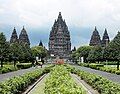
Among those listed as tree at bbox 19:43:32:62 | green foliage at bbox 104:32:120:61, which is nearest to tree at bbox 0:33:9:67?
green foliage at bbox 104:32:120:61

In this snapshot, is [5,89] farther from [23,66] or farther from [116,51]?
A: [23,66]

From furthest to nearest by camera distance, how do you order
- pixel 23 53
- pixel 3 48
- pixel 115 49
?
1. pixel 23 53
2. pixel 115 49
3. pixel 3 48

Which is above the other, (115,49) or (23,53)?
(23,53)

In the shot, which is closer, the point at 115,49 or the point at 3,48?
the point at 3,48

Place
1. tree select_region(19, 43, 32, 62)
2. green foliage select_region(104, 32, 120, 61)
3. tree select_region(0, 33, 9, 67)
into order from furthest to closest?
tree select_region(19, 43, 32, 62) → green foliage select_region(104, 32, 120, 61) → tree select_region(0, 33, 9, 67)

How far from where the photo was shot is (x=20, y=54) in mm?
89750

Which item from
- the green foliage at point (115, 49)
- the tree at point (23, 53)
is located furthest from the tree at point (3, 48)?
the tree at point (23, 53)

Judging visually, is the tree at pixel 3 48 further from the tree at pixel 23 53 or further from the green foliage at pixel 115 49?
the tree at pixel 23 53

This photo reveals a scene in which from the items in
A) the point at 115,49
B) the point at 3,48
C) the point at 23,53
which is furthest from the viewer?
the point at 23,53

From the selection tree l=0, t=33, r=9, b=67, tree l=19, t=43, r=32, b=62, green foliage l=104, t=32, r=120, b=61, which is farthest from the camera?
tree l=19, t=43, r=32, b=62

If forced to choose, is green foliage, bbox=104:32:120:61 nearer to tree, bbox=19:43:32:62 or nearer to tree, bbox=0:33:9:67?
tree, bbox=0:33:9:67

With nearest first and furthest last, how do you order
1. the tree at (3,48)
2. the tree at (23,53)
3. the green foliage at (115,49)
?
the tree at (3,48)
the green foliage at (115,49)
the tree at (23,53)

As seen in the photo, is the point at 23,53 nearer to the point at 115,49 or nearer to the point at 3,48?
the point at 3,48

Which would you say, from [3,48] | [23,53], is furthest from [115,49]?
[23,53]
